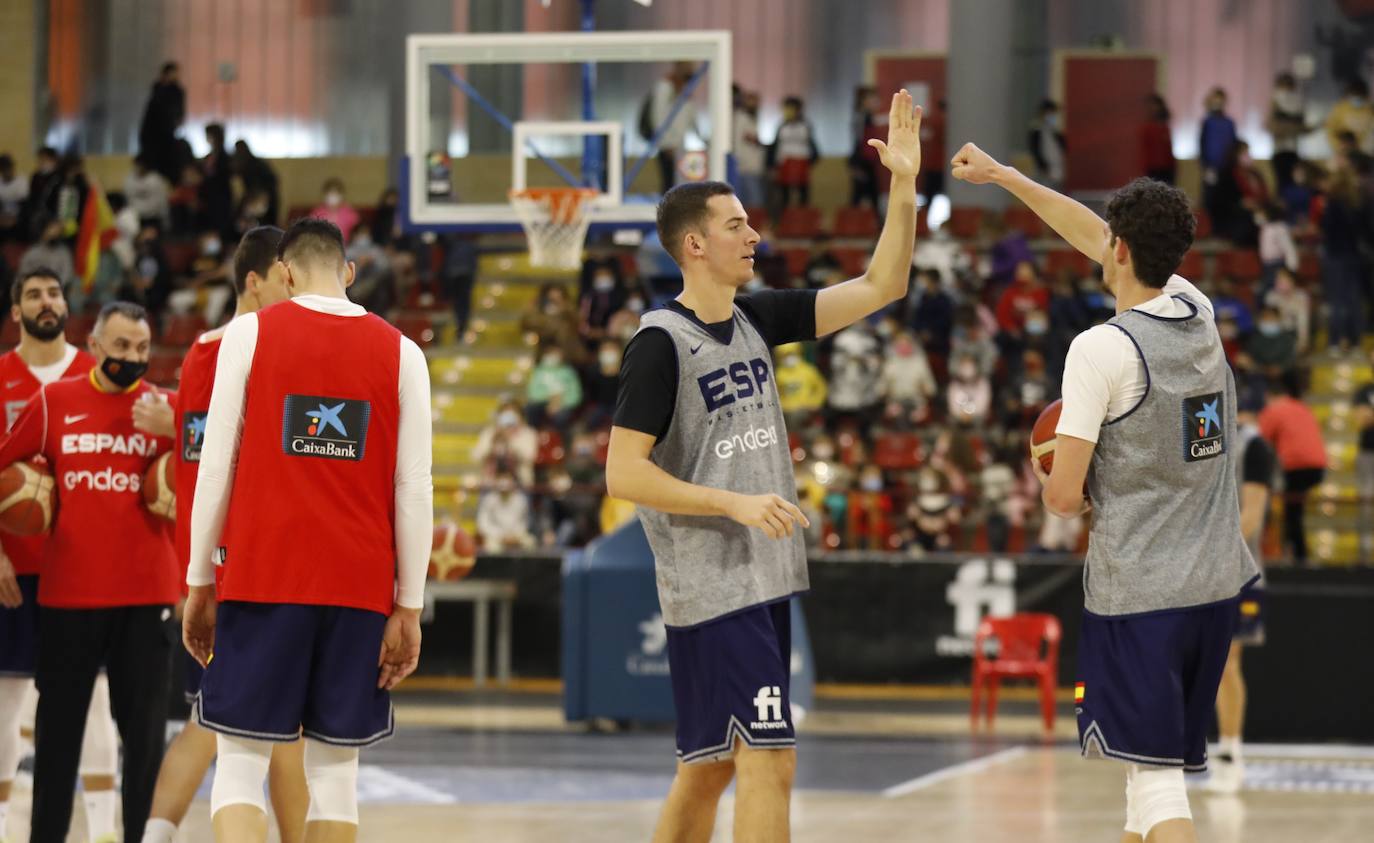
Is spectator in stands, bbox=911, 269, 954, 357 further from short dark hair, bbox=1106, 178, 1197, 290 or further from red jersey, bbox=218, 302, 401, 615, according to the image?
red jersey, bbox=218, 302, 401, 615

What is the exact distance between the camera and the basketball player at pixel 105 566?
6672 mm

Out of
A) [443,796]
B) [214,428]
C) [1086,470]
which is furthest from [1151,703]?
[443,796]

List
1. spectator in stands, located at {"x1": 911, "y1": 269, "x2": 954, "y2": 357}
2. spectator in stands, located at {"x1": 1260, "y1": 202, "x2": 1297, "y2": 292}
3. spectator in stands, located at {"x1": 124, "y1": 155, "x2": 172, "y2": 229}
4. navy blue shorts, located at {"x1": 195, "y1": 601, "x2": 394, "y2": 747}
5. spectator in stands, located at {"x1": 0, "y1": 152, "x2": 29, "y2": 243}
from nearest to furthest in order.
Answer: navy blue shorts, located at {"x1": 195, "y1": 601, "x2": 394, "y2": 747} → spectator in stands, located at {"x1": 911, "y1": 269, "x2": 954, "y2": 357} → spectator in stands, located at {"x1": 1260, "y1": 202, "x2": 1297, "y2": 292} → spectator in stands, located at {"x1": 0, "y1": 152, "x2": 29, "y2": 243} → spectator in stands, located at {"x1": 124, "y1": 155, "x2": 172, "y2": 229}

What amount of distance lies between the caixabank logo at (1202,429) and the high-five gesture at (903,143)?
1080 mm

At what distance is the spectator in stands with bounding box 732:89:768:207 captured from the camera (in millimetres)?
23531

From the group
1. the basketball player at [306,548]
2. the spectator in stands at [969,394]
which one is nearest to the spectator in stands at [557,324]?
the spectator in stands at [969,394]

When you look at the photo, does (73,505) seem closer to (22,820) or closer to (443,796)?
(22,820)

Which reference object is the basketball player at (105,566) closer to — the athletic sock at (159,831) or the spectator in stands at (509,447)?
the athletic sock at (159,831)

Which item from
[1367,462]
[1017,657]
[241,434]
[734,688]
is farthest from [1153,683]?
[1367,462]

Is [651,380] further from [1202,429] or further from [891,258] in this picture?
[1202,429]

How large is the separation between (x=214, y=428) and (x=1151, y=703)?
8.79ft

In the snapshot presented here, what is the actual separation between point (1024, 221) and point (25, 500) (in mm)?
18649

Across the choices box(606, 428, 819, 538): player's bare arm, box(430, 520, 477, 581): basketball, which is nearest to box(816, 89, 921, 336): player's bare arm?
box(606, 428, 819, 538): player's bare arm

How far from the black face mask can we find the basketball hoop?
8178 mm
